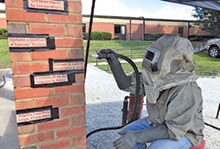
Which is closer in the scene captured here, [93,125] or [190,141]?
[190,141]

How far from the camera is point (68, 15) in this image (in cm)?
126

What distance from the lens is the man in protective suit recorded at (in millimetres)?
1372

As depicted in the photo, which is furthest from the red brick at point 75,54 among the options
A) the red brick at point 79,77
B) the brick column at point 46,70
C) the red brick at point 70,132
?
the red brick at point 70,132

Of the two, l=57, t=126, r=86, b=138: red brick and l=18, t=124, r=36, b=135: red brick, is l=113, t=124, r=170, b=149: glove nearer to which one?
l=57, t=126, r=86, b=138: red brick

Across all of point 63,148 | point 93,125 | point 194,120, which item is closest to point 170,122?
point 194,120

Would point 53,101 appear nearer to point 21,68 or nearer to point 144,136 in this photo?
point 21,68

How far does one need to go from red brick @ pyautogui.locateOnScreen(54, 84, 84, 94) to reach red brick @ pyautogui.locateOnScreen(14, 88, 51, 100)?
2.3 inches

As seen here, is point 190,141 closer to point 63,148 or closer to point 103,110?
point 63,148

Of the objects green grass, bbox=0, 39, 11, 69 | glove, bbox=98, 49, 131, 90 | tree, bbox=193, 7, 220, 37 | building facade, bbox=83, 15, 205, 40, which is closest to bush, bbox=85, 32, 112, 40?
building facade, bbox=83, 15, 205, 40

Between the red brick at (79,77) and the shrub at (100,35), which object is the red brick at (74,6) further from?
the shrub at (100,35)

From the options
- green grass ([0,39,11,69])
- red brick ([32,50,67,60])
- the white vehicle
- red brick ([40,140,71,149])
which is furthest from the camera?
the white vehicle

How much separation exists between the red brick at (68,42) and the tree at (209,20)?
1333 cm

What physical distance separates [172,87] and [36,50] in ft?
2.87

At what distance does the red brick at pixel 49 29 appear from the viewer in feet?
3.91
